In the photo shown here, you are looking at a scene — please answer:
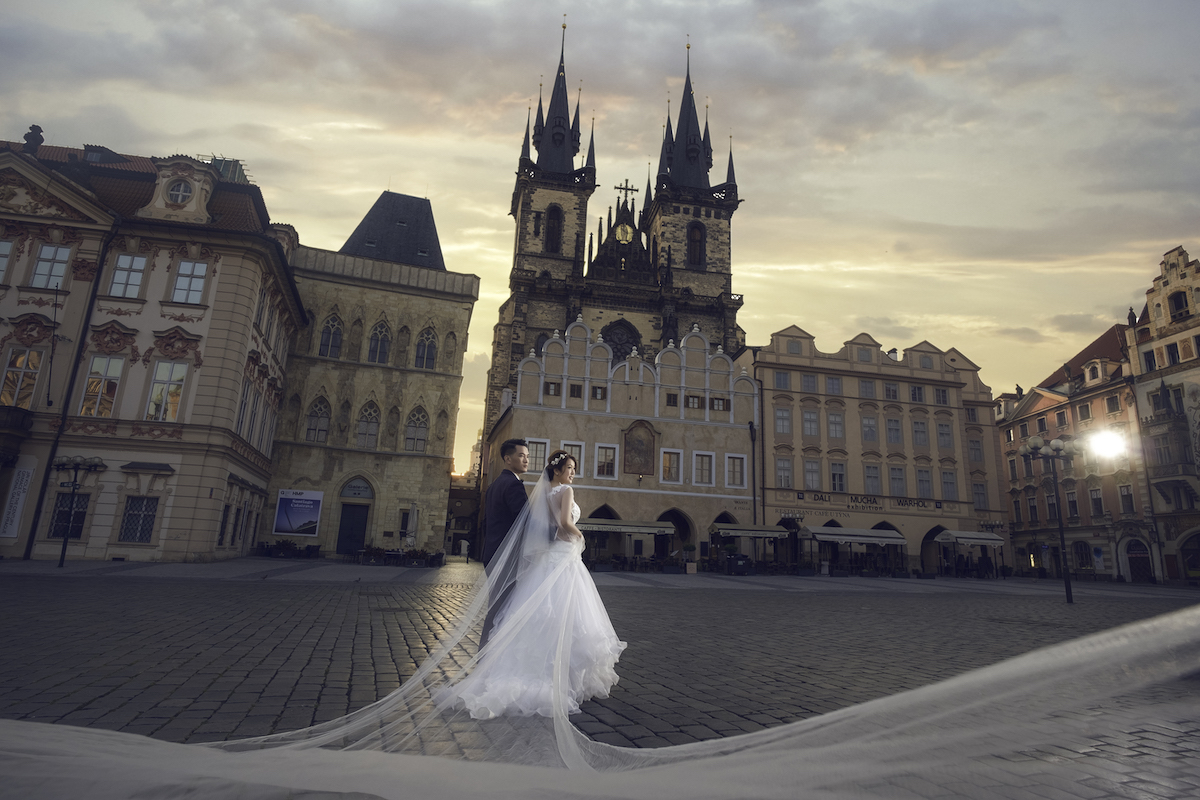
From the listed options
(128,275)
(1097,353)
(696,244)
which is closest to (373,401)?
(128,275)

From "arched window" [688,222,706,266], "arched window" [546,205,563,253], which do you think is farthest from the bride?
"arched window" [688,222,706,266]

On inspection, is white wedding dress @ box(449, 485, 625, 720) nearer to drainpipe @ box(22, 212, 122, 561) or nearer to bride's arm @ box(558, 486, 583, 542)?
bride's arm @ box(558, 486, 583, 542)

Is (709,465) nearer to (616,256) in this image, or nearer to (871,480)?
(871,480)

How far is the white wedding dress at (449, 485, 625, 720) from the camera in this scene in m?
4.66

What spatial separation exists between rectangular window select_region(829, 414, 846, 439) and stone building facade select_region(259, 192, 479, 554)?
71.0 ft

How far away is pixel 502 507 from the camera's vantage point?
577cm

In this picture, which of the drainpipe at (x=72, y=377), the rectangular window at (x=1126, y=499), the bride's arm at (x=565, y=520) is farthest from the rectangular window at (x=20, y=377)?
the rectangular window at (x=1126, y=499)

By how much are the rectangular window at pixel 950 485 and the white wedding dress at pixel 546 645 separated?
39.4 metres

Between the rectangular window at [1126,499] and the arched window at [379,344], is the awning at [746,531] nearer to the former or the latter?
the arched window at [379,344]

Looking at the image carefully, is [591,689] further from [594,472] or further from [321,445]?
[321,445]

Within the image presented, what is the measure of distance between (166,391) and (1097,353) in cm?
5655

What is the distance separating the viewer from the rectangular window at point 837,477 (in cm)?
3797

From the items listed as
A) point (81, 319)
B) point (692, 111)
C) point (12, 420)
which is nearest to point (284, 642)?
point (12, 420)

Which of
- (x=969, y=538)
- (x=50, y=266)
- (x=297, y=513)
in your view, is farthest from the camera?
(x=969, y=538)
